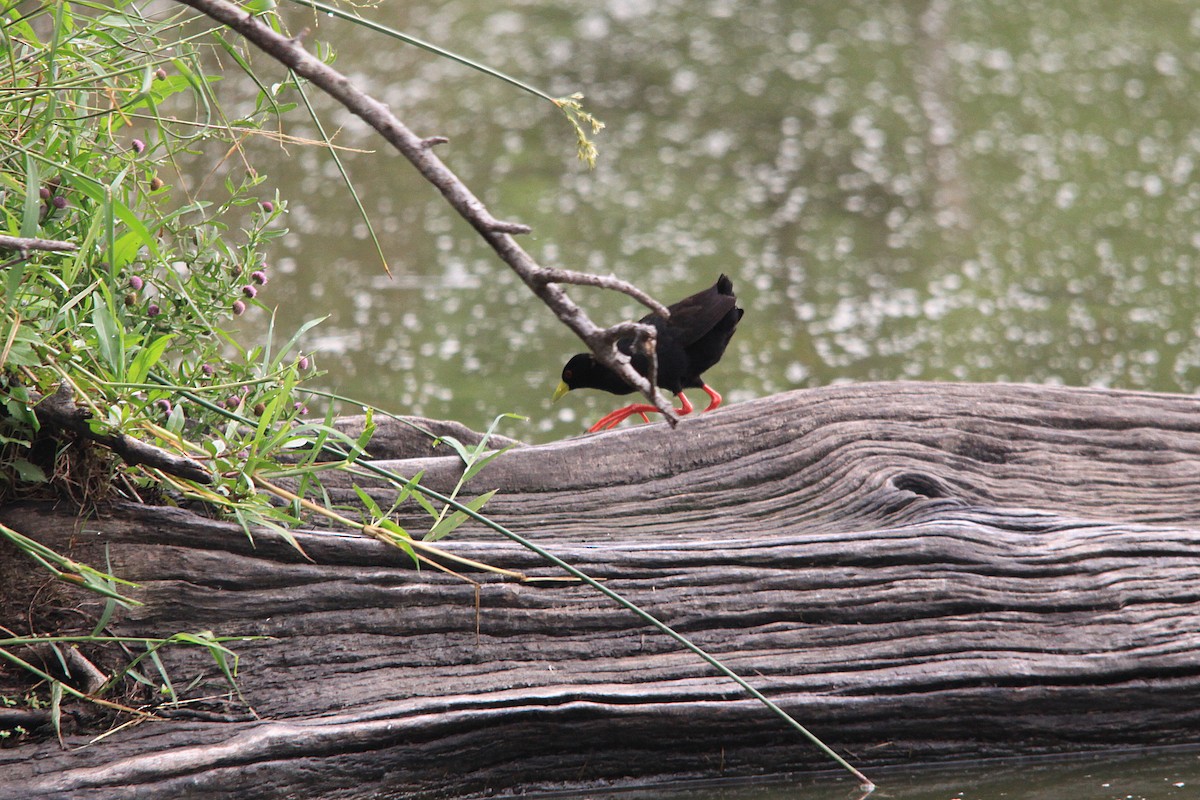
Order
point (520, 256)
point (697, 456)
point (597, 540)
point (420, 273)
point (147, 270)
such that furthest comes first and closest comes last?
point (420, 273), point (697, 456), point (597, 540), point (147, 270), point (520, 256)

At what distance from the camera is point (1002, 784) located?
2.16m

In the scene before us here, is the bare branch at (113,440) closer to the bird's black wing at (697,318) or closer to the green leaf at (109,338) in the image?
the green leaf at (109,338)

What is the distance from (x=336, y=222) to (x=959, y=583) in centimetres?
388

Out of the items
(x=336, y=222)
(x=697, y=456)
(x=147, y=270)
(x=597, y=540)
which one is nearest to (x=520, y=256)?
(x=147, y=270)

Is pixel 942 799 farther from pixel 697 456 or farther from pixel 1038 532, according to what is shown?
pixel 697 456

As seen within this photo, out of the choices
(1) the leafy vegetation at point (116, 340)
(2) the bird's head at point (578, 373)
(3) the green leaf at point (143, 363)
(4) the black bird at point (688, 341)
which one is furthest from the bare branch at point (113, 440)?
(2) the bird's head at point (578, 373)

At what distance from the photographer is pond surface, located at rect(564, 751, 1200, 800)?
2121mm

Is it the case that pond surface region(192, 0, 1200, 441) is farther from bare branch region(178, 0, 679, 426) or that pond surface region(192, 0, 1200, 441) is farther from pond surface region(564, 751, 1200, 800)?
bare branch region(178, 0, 679, 426)

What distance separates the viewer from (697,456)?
2.56 metres

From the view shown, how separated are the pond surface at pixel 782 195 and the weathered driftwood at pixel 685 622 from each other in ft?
4.86

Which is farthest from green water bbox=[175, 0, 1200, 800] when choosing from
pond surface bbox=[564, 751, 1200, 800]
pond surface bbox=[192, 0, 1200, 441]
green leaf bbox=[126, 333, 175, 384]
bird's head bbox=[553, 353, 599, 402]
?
green leaf bbox=[126, 333, 175, 384]

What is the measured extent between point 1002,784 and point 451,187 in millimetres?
1459

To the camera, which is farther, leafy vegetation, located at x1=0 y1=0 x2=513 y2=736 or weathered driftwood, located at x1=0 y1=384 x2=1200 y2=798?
weathered driftwood, located at x1=0 y1=384 x2=1200 y2=798

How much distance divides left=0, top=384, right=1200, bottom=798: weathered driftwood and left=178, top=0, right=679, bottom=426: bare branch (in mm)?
980
